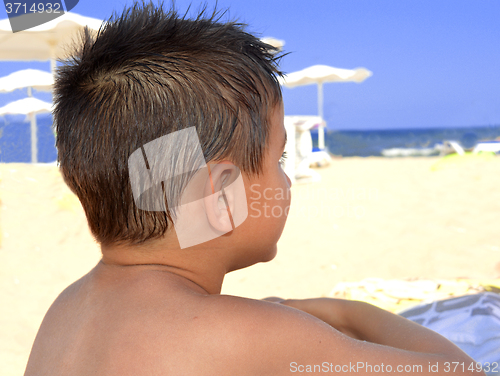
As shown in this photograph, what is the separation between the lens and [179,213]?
0.82 metres

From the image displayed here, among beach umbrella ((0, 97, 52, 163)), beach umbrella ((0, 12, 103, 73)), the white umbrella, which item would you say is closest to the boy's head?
beach umbrella ((0, 97, 52, 163))

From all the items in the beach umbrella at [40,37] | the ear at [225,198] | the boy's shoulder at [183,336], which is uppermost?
the beach umbrella at [40,37]

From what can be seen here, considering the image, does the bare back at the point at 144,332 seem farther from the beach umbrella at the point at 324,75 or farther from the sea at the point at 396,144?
the sea at the point at 396,144

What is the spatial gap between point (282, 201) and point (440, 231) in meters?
3.94

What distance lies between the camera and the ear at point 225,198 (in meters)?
0.83

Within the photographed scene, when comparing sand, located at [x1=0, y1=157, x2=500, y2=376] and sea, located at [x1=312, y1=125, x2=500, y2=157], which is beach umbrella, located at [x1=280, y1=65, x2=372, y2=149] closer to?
sea, located at [x1=312, y1=125, x2=500, y2=157]

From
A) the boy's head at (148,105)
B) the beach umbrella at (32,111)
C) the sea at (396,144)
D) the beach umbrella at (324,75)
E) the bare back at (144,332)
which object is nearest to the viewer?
the bare back at (144,332)

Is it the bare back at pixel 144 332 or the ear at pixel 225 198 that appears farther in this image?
the ear at pixel 225 198

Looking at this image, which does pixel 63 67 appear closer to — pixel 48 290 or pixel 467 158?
pixel 48 290

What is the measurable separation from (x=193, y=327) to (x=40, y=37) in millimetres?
8472

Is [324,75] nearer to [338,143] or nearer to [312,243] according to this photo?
[312,243]

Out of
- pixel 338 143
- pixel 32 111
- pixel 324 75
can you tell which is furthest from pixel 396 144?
pixel 32 111

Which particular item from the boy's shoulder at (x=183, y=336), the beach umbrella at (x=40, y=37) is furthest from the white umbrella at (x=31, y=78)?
the boy's shoulder at (x=183, y=336)

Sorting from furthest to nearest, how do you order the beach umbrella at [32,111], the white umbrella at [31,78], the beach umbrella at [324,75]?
the beach umbrella at [324,75] < the white umbrella at [31,78] < the beach umbrella at [32,111]
